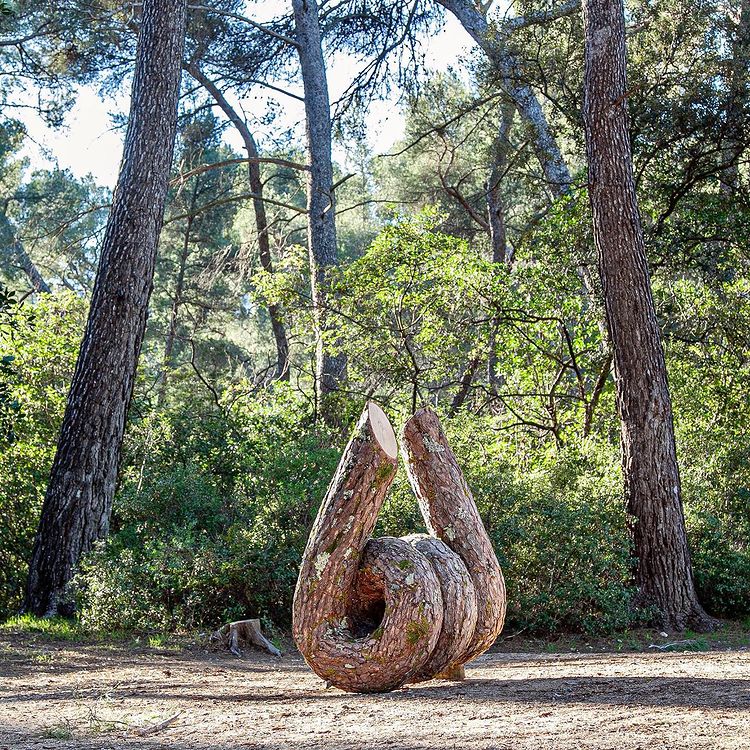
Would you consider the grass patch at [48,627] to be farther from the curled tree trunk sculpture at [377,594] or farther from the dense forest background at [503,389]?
the curled tree trunk sculpture at [377,594]

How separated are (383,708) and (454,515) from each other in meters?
1.34

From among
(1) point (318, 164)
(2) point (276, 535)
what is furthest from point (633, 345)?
(1) point (318, 164)

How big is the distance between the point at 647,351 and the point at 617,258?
1.04 meters

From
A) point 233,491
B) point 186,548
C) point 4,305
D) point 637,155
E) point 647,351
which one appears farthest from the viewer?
point 637,155

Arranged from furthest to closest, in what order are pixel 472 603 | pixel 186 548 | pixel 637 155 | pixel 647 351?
pixel 637 155
pixel 647 351
pixel 186 548
pixel 472 603

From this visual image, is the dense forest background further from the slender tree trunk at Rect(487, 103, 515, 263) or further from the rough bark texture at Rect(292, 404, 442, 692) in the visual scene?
the rough bark texture at Rect(292, 404, 442, 692)

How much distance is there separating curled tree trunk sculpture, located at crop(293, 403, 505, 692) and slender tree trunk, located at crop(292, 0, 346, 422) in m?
8.90

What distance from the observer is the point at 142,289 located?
10.4 m

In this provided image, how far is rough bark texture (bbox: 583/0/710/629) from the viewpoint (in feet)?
31.8

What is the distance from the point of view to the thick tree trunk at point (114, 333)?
31.9 feet

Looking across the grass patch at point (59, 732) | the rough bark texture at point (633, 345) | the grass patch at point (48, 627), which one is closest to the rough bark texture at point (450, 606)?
the grass patch at point (59, 732)

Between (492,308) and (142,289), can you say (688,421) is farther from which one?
(142,289)

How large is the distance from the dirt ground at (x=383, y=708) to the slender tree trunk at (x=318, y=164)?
7.88 m

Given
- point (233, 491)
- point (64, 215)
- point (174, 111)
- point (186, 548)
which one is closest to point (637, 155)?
point (174, 111)
